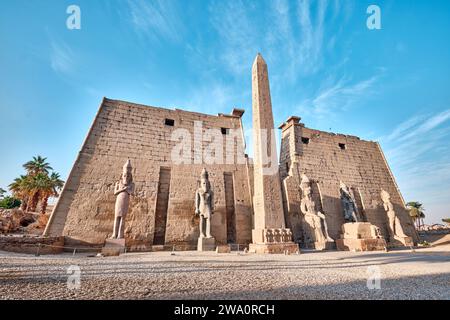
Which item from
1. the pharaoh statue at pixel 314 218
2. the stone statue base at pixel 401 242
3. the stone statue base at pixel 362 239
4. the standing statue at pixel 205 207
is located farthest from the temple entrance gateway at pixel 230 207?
the stone statue base at pixel 401 242

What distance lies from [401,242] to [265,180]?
10.7 metres

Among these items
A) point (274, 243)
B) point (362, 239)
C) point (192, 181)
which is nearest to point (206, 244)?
point (274, 243)

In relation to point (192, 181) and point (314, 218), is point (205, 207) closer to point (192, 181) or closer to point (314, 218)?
point (192, 181)

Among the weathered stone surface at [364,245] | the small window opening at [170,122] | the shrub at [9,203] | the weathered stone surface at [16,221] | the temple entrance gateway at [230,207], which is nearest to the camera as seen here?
the weathered stone surface at [364,245]

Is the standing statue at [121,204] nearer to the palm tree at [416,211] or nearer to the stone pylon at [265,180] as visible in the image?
the stone pylon at [265,180]

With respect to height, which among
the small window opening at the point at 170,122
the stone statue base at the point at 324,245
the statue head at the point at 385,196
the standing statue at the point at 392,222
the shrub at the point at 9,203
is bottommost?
the stone statue base at the point at 324,245

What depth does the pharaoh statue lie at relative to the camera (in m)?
9.59

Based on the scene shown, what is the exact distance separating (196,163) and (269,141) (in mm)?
4180

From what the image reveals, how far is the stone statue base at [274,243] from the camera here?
6.89 m

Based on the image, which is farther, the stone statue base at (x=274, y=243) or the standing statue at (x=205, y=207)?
the standing statue at (x=205, y=207)

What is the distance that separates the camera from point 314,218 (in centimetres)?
980

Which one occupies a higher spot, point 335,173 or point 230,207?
point 335,173

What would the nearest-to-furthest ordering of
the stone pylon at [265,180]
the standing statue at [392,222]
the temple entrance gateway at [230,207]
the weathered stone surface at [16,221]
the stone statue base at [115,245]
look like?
the stone statue base at [115,245], the stone pylon at [265,180], the temple entrance gateway at [230,207], the weathered stone surface at [16,221], the standing statue at [392,222]

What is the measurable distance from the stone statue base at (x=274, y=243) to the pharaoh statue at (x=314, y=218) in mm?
3060
